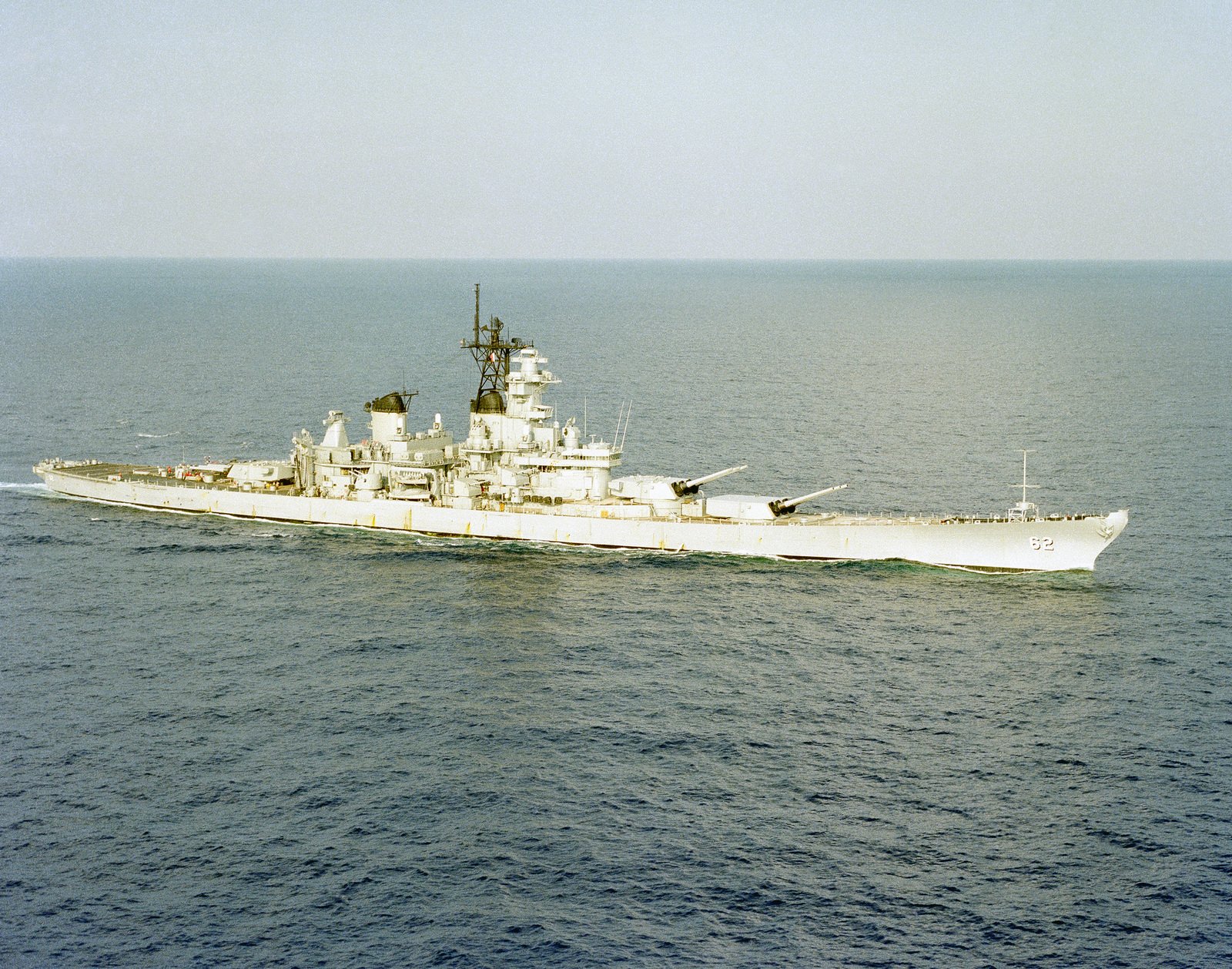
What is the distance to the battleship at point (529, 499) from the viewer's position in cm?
6988

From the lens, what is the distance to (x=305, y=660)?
180ft

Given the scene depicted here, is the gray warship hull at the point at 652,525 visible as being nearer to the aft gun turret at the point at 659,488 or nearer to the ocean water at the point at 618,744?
the aft gun turret at the point at 659,488

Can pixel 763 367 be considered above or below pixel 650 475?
above

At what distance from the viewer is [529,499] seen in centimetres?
7981

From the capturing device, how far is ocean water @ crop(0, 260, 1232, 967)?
3541 cm

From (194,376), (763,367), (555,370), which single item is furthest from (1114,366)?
(194,376)

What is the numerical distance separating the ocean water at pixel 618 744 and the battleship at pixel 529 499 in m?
1.78

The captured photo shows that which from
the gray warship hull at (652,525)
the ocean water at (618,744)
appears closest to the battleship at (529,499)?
the gray warship hull at (652,525)

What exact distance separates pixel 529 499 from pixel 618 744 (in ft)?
115

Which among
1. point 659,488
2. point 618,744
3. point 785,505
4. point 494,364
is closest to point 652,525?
point 659,488

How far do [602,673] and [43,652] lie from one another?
25.0 metres

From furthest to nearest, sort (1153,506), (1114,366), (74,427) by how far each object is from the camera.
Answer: (1114,366)
(74,427)
(1153,506)

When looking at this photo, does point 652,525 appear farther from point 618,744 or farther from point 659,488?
point 618,744

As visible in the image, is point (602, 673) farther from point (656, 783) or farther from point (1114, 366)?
point (1114, 366)
